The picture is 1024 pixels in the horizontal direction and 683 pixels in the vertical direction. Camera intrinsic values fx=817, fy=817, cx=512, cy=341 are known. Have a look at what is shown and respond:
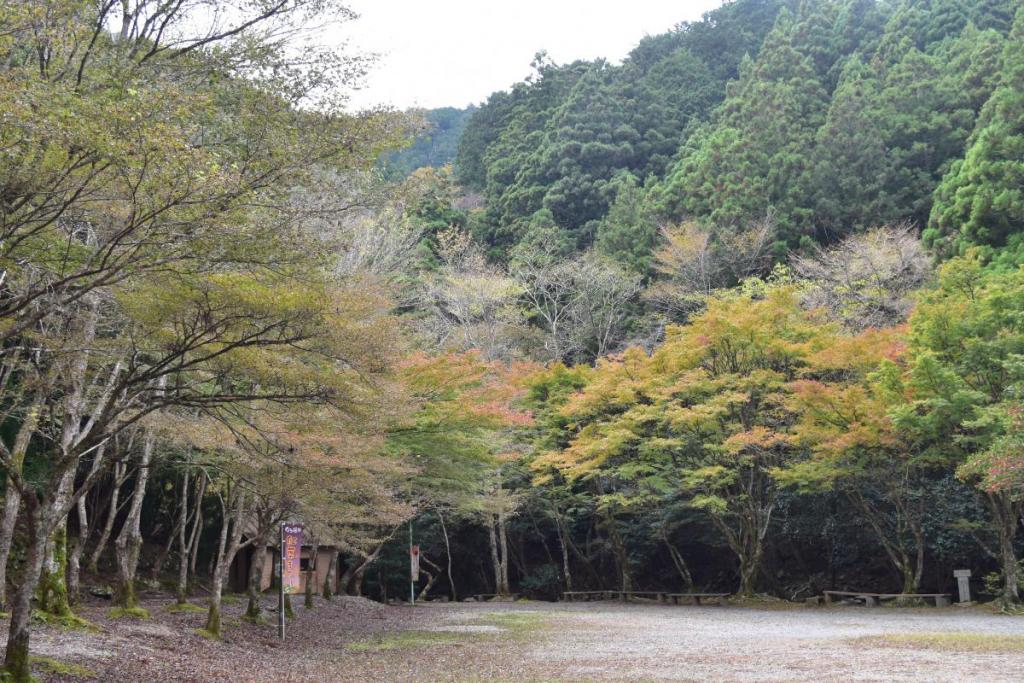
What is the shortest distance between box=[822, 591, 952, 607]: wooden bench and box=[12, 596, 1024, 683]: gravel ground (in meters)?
1.04

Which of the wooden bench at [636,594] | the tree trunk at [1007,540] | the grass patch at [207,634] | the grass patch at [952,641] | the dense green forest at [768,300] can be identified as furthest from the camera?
the wooden bench at [636,594]

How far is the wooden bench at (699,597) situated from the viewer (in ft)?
70.9

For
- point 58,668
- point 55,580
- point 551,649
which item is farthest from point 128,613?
point 551,649

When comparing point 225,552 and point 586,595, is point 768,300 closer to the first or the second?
point 586,595

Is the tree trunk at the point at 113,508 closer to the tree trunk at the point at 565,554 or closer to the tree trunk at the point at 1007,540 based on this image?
the tree trunk at the point at 565,554

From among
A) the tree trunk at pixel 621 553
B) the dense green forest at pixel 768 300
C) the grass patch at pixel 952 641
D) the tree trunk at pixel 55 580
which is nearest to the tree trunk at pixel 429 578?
the dense green forest at pixel 768 300

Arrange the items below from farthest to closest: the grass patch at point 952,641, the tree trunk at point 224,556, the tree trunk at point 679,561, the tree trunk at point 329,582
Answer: the tree trunk at point 679,561, the tree trunk at point 329,582, the tree trunk at point 224,556, the grass patch at point 952,641

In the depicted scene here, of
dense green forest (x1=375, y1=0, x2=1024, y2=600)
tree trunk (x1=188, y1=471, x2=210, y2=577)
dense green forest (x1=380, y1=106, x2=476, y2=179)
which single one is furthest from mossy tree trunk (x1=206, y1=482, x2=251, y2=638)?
dense green forest (x1=380, y1=106, x2=476, y2=179)

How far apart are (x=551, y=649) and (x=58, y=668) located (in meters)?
6.16

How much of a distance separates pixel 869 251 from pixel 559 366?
10.3 m

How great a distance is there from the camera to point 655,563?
88.7 ft

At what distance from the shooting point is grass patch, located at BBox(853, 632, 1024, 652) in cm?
950

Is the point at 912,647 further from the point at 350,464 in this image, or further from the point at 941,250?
the point at 941,250

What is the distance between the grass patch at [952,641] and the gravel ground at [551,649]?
71 mm
